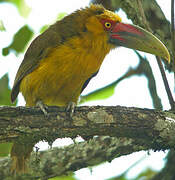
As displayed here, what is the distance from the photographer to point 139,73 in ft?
15.1

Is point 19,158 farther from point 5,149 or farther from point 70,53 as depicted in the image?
point 70,53

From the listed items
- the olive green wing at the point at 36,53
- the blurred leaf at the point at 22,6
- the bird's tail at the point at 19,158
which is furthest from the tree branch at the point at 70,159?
the blurred leaf at the point at 22,6

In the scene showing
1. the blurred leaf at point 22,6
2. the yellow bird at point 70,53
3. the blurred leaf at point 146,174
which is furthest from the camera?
the blurred leaf at point 22,6

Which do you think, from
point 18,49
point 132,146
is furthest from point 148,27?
point 18,49

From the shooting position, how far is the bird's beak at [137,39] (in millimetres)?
3410

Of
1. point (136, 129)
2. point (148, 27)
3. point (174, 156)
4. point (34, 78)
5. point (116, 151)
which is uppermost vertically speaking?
point (148, 27)

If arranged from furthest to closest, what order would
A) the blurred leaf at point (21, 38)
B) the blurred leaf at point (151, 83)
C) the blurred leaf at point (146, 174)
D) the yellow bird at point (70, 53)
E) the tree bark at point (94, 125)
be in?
the blurred leaf at point (146, 174) → the blurred leaf at point (21, 38) → the blurred leaf at point (151, 83) → the yellow bird at point (70, 53) → the tree bark at point (94, 125)

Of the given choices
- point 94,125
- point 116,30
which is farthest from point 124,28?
point 94,125

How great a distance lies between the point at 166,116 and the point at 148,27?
937mm

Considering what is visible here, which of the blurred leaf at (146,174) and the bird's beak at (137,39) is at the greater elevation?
the bird's beak at (137,39)

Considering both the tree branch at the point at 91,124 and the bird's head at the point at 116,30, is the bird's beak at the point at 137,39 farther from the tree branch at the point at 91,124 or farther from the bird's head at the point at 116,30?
the tree branch at the point at 91,124

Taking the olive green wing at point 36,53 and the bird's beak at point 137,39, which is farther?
the olive green wing at point 36,53

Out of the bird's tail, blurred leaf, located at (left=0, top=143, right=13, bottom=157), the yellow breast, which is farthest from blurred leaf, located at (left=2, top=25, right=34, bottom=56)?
the bird's tail

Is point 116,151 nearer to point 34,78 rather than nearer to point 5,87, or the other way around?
point 34,78
